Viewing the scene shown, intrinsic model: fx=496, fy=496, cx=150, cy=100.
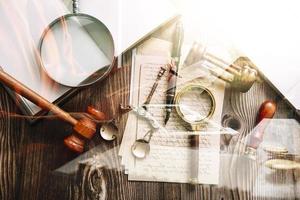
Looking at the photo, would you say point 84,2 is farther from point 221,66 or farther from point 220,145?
point 220,145

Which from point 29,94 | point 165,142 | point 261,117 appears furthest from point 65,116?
point 261,117

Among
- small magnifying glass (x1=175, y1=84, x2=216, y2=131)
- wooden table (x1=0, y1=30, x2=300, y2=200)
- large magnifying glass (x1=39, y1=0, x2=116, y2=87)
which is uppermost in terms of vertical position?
large magnifying glass (x1=39, y1=0, x2=116, y2=87)

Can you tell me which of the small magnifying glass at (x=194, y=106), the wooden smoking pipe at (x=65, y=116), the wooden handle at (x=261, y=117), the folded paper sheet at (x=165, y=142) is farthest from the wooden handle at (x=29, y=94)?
the wooden handle at (x=261, y=117)

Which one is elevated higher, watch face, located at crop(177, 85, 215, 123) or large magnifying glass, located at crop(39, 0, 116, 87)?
large magnifying glass, located at crop(39, 0, 116, 87)

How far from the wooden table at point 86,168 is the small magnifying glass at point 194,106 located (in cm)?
6

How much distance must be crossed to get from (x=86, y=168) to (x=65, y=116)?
0.19 metres

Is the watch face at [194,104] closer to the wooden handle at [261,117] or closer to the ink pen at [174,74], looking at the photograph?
the ink pen at [174,74]

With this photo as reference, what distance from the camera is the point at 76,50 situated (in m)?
1.60

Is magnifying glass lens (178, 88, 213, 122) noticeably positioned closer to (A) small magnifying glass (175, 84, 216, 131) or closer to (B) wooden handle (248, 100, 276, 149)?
(A) small magnifying glass (175, 84, 216, 131)

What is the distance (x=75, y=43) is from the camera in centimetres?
160

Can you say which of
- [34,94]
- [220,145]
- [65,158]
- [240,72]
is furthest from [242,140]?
[34,94]

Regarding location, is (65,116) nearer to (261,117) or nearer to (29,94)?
(29,94)

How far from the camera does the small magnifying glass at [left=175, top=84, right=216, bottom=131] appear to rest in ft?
5.29

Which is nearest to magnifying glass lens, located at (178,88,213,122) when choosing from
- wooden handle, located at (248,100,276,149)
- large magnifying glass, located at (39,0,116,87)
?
wooden handle, located at (248,100,276,149)
